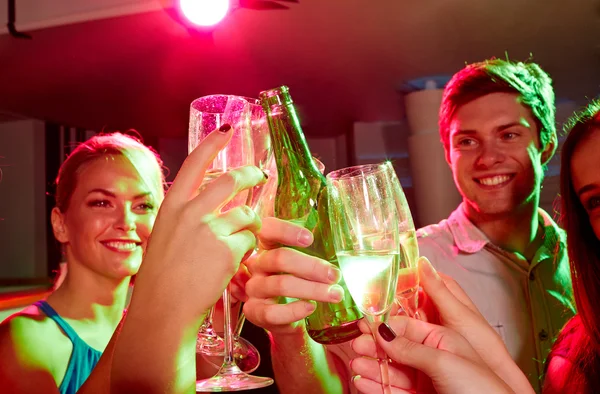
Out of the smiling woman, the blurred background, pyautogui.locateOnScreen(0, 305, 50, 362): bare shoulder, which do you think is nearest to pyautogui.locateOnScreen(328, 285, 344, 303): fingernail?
the smiling woman

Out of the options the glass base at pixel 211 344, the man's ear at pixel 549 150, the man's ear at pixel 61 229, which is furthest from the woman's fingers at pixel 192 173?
the man's ear at pixel 549 150

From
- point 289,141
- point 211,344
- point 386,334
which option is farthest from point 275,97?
point 211,344

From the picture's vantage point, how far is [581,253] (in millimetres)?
1661

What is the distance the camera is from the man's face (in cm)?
229

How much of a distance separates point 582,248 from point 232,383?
1.25 meters

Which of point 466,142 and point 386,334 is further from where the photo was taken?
point 466,142

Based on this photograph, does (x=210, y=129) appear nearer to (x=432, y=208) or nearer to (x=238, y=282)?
(x=238, y=282)

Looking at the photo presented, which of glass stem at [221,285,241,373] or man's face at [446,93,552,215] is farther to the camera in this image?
man's face at [446,93,552,215]

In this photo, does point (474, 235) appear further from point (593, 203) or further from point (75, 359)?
point (75, 359)

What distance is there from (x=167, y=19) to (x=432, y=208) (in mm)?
3379

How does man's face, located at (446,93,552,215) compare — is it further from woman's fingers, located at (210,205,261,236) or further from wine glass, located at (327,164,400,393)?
woman's fingers, located at (210,205,261,236)

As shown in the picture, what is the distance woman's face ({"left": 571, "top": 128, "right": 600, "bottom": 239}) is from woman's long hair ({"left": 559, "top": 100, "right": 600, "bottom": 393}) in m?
0.02

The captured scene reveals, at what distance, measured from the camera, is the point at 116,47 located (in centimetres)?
425

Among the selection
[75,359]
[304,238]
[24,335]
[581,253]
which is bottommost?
[75,359]
